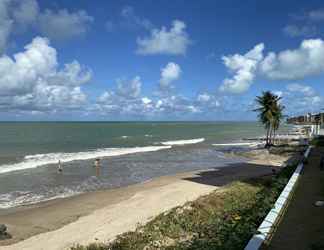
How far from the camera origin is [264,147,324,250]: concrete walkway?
21.4 ft

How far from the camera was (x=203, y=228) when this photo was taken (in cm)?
913

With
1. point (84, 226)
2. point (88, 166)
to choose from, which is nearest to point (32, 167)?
point (88, 166)

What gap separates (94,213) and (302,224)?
8.57m

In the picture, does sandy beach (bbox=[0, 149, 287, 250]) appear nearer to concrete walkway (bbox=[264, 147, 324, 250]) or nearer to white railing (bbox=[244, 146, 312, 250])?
white railing (bbox=[244, 146, 312, 250])

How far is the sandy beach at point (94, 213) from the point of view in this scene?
1032 cm

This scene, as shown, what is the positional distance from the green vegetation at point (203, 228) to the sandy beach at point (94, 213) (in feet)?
4.59

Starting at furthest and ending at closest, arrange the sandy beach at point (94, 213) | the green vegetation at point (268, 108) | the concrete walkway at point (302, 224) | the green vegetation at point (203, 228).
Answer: the green vegetation at point (268, 108) < the sandy beach at point (94, 213) < the green vegetation at point (203, 228) < the concrete walkway at point (302, 224)

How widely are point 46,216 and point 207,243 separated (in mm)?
8445

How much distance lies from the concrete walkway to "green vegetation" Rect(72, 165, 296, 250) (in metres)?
0.61

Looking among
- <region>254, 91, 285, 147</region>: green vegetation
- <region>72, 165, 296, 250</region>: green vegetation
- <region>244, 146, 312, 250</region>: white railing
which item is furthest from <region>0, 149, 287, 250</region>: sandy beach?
<region>254, 91, 285, 147</region>: green vegetation

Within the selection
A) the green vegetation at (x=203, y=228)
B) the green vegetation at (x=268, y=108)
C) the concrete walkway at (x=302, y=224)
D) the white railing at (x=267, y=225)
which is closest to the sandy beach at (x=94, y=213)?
the green vegetation at (x=203, y=228)

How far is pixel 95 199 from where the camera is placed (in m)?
16.1

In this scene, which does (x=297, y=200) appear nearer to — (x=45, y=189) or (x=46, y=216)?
(x=46, y=216)

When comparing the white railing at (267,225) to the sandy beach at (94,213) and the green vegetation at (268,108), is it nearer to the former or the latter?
the sandy beach at (94,213)
